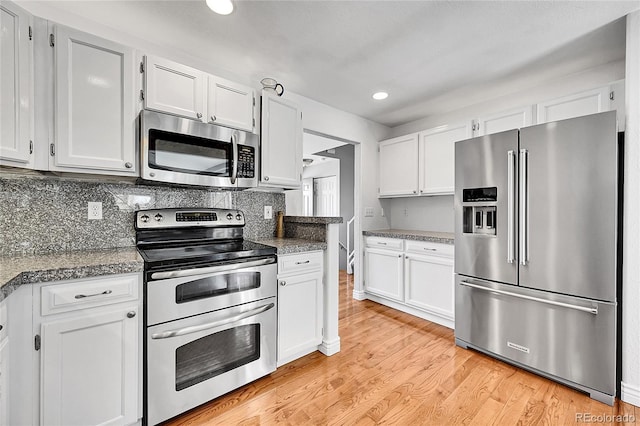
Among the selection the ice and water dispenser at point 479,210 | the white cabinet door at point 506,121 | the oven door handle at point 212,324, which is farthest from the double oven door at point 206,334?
the white cabinet door at point 506,121

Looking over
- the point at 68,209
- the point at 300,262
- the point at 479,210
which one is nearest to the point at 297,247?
Result: the point at 300,262

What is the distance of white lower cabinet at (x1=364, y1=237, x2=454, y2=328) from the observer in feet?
9.48

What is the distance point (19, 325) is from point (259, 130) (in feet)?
5.81

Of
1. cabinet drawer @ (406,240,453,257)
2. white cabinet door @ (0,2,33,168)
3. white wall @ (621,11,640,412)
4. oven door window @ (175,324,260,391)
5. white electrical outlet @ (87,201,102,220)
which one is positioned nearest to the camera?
white cabinet door @ (0,2,33,168)

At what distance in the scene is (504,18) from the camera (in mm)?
1836

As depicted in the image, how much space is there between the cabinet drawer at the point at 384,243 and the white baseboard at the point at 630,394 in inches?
76.4

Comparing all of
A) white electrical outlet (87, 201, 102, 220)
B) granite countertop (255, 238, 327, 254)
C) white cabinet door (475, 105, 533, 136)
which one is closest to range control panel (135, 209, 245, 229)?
white electrical outlet (87, 201, 102, 220)

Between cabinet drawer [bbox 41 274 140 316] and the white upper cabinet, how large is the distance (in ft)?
3.57

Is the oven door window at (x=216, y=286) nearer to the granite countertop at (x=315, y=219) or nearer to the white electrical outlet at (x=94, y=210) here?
the granite countertop at (x=315, y=219)

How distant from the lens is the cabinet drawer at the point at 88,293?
49.1 inches

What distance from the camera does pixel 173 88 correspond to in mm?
1867

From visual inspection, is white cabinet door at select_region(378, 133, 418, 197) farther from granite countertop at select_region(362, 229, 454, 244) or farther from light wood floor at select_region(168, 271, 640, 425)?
light wood floor at select_region(168, 271, 640, 425)

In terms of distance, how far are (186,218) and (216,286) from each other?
0.72 m

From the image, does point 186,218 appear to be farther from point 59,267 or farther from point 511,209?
point 511,209
